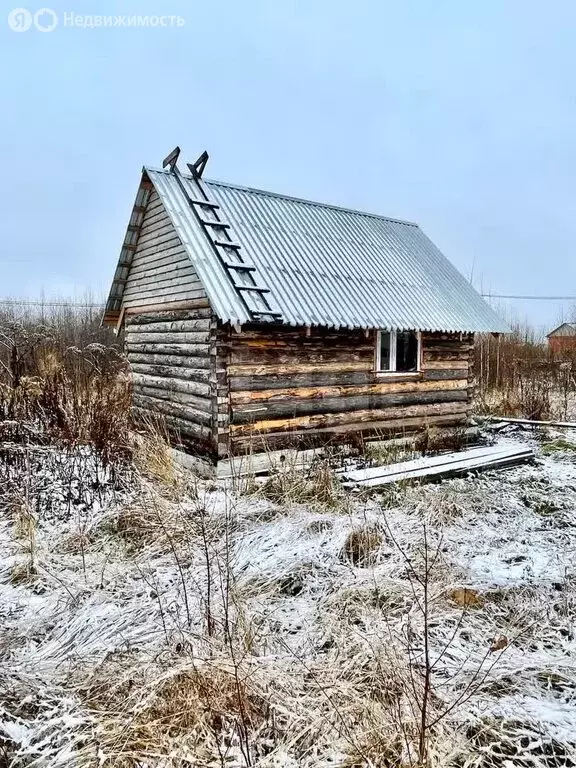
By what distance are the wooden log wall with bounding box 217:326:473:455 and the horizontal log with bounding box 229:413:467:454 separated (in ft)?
0.06

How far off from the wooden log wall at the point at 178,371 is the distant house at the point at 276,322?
1.6 inches

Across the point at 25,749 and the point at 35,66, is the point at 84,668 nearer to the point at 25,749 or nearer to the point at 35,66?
the point at 25,749

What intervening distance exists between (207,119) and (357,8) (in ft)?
99.2

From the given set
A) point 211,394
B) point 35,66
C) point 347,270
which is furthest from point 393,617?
point 35,66

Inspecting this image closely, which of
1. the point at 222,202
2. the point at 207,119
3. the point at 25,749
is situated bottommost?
the point at 25,749

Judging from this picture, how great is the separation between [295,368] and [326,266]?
258 centimetres

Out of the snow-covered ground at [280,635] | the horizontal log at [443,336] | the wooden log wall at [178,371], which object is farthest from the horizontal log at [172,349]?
the horizontal log at [443,336]

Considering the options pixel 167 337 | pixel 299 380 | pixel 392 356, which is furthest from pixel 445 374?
pixel 167 337

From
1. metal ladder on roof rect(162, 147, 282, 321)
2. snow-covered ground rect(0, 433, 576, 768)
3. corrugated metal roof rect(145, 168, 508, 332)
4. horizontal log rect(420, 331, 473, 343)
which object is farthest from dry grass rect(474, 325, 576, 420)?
snow-covered ground rect(0, 433, 576, 768)

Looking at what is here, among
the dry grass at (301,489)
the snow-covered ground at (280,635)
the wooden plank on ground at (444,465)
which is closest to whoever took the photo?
the snow-covered ground at (280,635)

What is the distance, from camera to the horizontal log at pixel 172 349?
8789 mm

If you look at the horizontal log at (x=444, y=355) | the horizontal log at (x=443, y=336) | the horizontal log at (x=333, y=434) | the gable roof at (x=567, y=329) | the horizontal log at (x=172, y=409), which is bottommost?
the horizontal log at (x=333, y=434)

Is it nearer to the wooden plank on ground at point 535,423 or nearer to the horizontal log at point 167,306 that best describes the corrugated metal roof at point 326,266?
the horizontal log at point 167,306

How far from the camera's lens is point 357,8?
84.5ft
